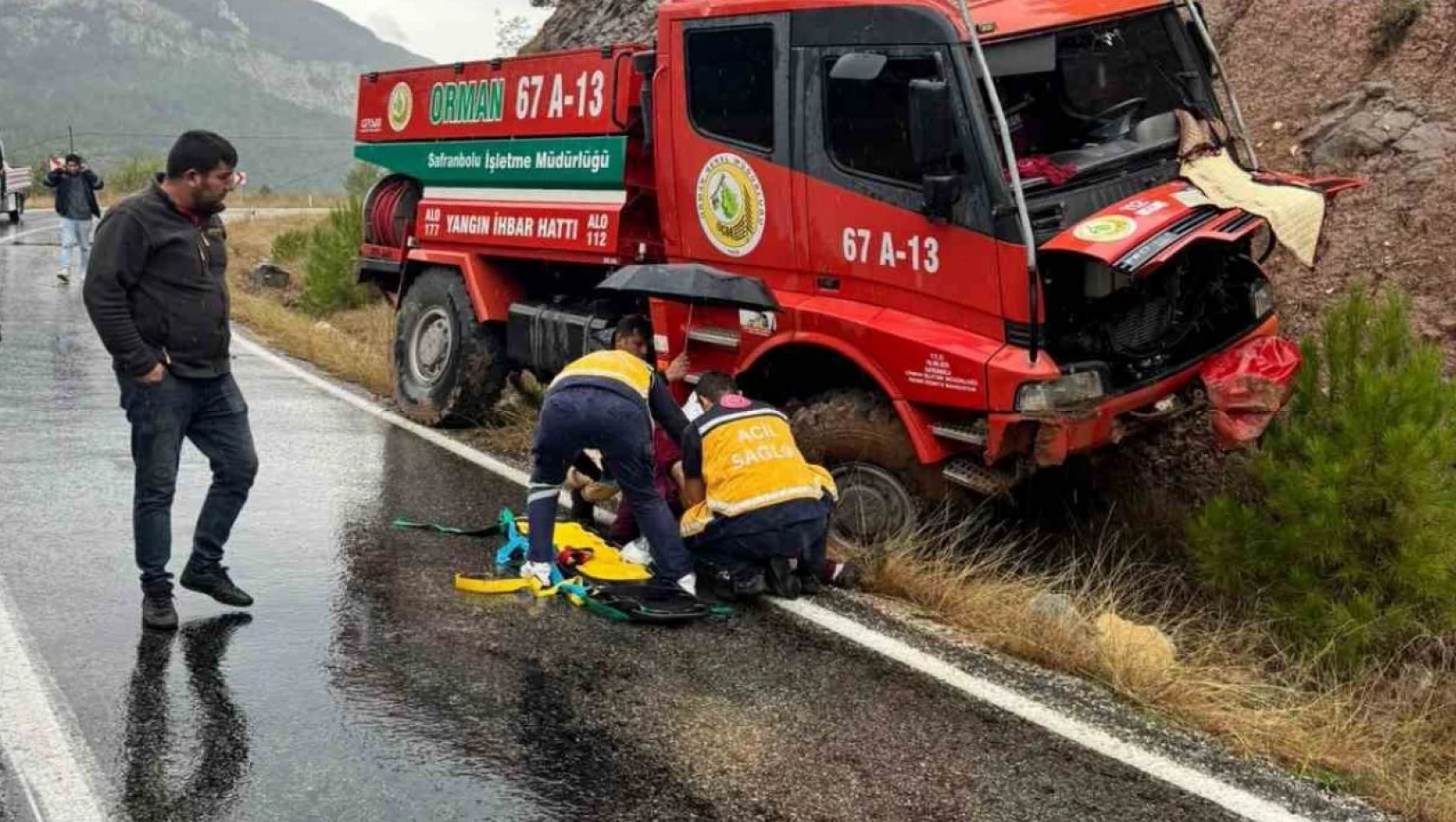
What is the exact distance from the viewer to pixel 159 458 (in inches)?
206

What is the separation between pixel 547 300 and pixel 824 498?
12.3ft

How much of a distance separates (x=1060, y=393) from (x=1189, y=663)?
1.22 meters

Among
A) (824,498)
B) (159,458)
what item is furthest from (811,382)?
(159,458)

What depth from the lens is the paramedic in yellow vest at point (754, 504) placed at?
5820 millimetres

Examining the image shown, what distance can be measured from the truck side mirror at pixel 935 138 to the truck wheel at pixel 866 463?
1083mm

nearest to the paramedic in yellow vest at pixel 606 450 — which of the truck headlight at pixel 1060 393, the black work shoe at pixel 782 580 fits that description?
the black work shoe at pixel 782 580

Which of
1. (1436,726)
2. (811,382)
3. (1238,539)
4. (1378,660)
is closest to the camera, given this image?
(1436,726)

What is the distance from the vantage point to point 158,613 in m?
5.18

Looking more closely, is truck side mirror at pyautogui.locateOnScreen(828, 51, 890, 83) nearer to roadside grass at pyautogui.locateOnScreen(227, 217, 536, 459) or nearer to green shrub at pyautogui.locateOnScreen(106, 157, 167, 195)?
roadside grass at pyautogui.locateOnScreen(227, 217, 536, 459)

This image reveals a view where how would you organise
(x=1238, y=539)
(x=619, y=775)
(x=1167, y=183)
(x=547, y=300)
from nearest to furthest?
(x=619, y=775) → (x=1238, y=539) → (x=1167, y=183) → (x=547, y=300)

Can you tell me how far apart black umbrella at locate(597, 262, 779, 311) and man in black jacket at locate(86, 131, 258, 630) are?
2.09m

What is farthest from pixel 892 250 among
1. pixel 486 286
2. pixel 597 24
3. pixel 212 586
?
pixel 597 24

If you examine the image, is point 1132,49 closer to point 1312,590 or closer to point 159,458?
point 1312,590

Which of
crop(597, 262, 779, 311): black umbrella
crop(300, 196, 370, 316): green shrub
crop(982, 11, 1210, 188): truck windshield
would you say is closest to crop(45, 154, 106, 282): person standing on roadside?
crop(300, 196, 370, 316): green shrub
